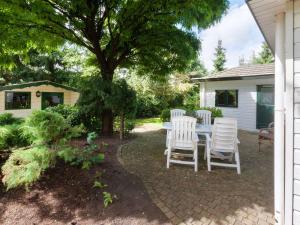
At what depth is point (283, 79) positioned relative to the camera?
275 centimetres

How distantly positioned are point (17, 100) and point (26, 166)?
1463 centimetres

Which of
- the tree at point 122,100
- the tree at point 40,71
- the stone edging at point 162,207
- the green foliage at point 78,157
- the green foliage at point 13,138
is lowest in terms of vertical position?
the stone edging at point 162,207

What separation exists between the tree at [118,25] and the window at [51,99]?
10.2m

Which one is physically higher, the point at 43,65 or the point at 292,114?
the point at 43,65

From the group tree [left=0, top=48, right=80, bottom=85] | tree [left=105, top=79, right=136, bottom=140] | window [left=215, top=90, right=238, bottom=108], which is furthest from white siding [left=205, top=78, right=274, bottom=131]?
tree [left=0, top=48, right=80, bottom=85]

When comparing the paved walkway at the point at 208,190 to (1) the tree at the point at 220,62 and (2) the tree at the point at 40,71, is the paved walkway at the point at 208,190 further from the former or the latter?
(1) the tree at the point at 220,62

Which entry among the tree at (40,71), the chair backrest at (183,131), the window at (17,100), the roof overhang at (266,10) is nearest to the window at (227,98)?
the chair backrest at (183,131)

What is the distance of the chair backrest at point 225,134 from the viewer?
5125mm

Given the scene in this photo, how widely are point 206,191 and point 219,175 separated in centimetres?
98

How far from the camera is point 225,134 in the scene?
17.0 feet

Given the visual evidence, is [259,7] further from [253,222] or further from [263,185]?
[263,185]

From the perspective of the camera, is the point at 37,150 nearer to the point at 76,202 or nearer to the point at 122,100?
the point at 76,202

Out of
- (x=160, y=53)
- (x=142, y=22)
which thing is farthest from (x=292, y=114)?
(x=160, y=53)

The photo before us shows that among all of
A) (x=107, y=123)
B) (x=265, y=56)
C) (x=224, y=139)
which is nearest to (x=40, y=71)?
(x=107, y=123)
